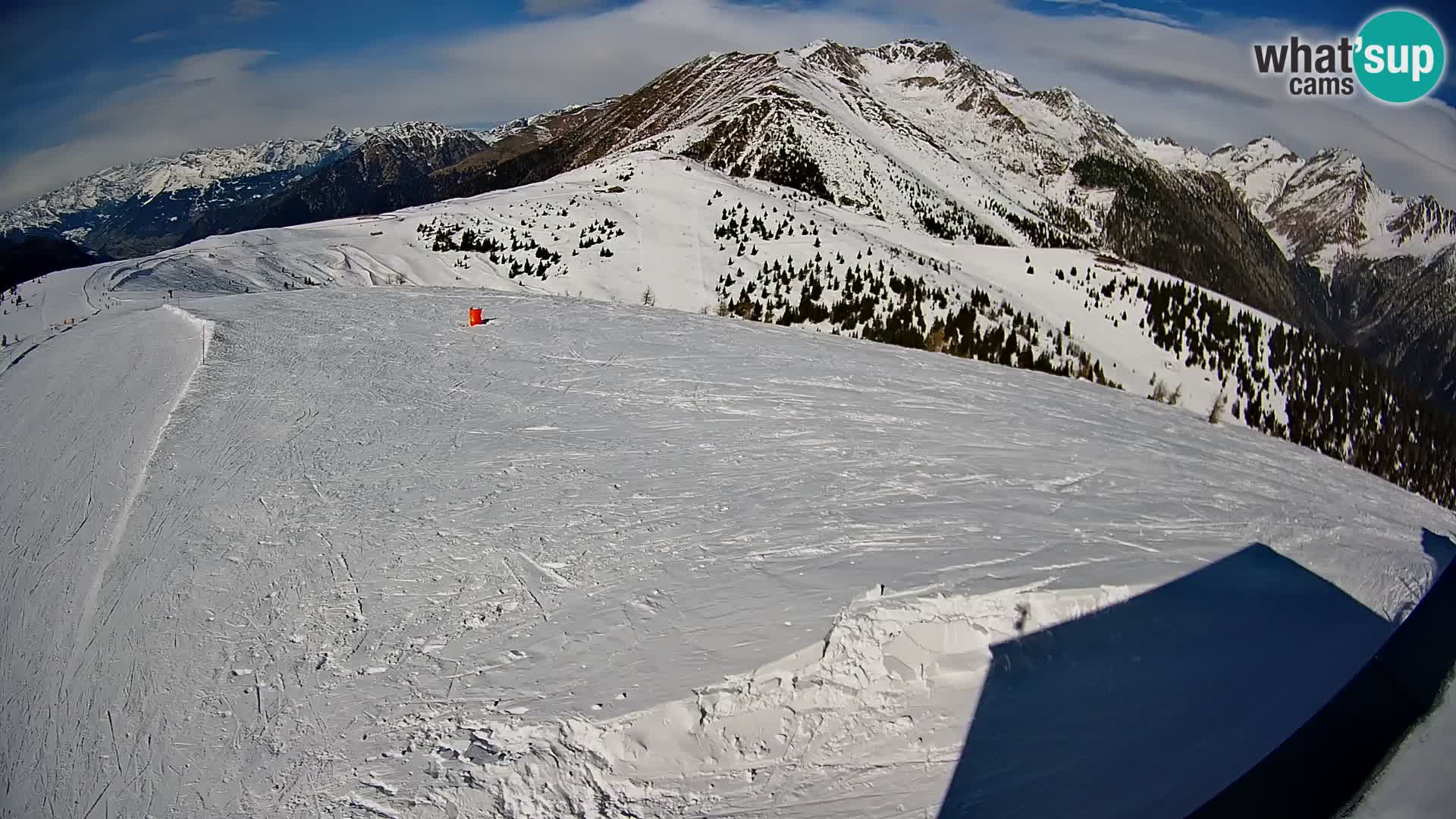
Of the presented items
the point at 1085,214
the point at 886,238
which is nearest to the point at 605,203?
the point at 886,238

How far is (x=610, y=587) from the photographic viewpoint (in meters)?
5.01

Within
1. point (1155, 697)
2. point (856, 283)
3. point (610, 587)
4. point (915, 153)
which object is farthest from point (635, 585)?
A: point (915, 153)

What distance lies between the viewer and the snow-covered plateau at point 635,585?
3725mm

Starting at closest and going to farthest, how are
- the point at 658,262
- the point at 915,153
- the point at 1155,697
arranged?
the point at 1155,697 → the point at 658,262 → the point at 915,153

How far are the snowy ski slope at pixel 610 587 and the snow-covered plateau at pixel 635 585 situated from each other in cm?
3

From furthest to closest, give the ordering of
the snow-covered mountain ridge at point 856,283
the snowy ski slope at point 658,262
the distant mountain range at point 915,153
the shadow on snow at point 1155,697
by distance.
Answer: the distant mountain range at point 915,153, the snow-covered mountain ridge at point 856,283, the snowy ski slope at point 658,262, the shadow on snow at point 1155,697

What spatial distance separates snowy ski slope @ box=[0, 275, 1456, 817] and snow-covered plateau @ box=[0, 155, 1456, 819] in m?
0.03

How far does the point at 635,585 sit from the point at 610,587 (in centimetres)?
19

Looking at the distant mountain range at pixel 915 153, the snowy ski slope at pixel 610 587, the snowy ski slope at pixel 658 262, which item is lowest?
the snowy ski slope at pixel 610 587

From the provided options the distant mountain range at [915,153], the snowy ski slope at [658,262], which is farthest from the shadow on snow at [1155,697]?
the distant mountain range at [915,153]

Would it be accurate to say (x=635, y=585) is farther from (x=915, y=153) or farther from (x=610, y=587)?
(x=915, y=153)

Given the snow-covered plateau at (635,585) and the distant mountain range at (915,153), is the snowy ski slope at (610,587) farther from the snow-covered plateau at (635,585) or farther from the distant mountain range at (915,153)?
the distant mountain range at (915,153)

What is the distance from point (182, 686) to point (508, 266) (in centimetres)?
1879

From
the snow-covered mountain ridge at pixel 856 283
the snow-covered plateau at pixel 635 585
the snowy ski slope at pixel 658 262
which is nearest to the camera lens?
the snow-covered plateau at pixel 635 585
